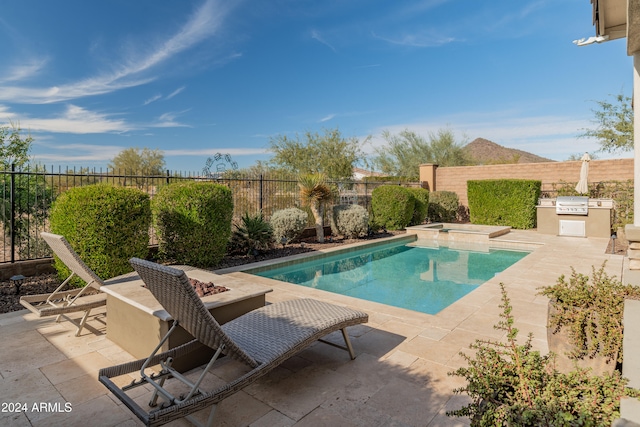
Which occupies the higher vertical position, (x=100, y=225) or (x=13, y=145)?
(x=13, y=145)

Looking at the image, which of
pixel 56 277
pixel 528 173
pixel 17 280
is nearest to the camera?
pixel 17 280

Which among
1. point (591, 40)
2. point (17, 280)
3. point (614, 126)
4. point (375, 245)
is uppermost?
point (614, 126)

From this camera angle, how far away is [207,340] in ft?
7.15

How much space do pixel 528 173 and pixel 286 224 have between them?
37.4ft

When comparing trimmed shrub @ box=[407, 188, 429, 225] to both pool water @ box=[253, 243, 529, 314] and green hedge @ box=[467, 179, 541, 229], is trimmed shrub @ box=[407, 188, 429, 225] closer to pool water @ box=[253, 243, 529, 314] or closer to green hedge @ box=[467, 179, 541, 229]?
green hedge @ box=[467, 179, 541, 229]

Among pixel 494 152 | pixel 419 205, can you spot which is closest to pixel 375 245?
pixel 419 205

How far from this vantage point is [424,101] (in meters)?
23.6

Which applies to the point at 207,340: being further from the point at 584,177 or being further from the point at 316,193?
the point at 584,177

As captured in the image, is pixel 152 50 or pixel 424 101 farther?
pixel 424 101

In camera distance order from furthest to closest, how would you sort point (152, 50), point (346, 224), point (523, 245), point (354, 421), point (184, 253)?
1. point (152, 50)
2. point (346, 224)
3. point (523, 245)
4. point (184, 253)
5. point (354, 421)

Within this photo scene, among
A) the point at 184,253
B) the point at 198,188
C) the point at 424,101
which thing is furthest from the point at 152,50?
the point at 424,101

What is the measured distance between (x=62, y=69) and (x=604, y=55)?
68.4 feet

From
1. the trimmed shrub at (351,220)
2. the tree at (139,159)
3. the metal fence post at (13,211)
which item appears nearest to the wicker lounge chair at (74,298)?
the metal fence post at (13,211)

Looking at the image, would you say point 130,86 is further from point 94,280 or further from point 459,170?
point 459,170
